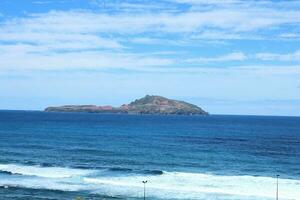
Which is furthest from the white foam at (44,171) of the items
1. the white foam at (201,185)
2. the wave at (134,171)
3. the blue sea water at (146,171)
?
the white foam at (201,185)

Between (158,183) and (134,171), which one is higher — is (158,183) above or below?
below

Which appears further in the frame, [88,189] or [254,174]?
[254,174]

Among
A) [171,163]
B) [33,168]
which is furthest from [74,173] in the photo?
[171,163]

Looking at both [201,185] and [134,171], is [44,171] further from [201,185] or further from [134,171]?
[201,185]

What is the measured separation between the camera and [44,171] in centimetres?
7669

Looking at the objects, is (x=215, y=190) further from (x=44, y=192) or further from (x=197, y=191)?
(x=44, y=192)

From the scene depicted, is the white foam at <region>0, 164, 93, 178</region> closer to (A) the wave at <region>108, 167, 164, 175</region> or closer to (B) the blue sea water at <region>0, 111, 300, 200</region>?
(B) the blue sea water at <region>0, 111, 300, 200</region>

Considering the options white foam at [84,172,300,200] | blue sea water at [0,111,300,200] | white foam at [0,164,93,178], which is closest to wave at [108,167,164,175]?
blue sea water at [0,111,300,200]

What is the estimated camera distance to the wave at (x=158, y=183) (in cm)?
6059

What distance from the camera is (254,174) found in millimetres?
76062

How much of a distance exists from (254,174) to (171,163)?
16.2 metres

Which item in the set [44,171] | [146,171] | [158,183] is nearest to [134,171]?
[146,171]

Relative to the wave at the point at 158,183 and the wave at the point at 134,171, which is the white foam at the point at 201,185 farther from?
the wave at the point at 134,171

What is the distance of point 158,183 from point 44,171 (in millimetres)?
19266
